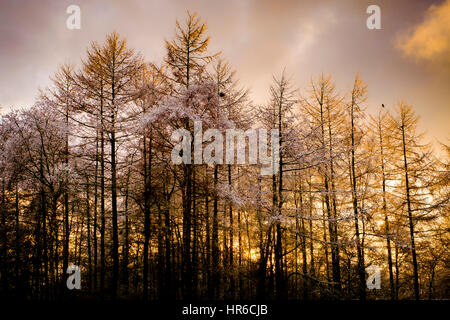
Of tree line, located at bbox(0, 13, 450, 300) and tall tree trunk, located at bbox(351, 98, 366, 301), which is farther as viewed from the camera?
tall tree trunk, located at bbox(351, 98, 366, 301)

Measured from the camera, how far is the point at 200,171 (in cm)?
773

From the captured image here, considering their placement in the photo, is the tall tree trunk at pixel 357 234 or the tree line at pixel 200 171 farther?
the tall tree trunk at pixel 357 234

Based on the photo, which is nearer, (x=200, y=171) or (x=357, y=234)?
(x=200, y=171)

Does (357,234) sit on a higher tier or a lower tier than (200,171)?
lower

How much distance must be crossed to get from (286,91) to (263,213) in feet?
14.9

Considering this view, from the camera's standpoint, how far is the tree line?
721 centimetres

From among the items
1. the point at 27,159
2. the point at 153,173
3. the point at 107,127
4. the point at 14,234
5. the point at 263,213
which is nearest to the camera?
the point at 263,213

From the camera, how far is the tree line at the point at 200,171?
721cm
